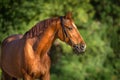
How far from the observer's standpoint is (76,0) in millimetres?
12445

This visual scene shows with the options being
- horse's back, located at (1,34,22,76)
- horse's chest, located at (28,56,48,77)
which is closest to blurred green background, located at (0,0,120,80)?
horse's back, located at (1,34,22,76)

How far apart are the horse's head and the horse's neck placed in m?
0.11

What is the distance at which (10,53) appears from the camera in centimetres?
620

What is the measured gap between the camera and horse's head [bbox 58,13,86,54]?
5.77 m

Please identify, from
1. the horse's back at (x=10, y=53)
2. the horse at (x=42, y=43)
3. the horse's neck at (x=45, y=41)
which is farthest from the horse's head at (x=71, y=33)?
the horse's back at (x=10, y=53)

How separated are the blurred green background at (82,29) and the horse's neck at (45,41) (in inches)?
206

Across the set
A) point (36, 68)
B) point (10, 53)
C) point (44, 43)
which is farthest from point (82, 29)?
point (36, 68)

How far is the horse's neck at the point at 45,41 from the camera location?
5824 millimetres

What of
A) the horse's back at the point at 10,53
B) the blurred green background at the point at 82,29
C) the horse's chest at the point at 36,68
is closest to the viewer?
the horse's chest at the point at 36,68

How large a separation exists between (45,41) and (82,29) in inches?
274

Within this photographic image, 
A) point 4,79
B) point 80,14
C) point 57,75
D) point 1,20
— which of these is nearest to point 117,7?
point 80,14

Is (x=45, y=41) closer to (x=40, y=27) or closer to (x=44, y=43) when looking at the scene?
(x=44, y=43)

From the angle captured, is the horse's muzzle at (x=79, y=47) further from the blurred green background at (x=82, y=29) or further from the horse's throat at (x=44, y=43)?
the blurred green background at (x=82, y=29)

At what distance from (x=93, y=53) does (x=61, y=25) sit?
706cm
